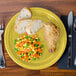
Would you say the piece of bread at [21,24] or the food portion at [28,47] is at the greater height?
the piece of bread at [21,24]

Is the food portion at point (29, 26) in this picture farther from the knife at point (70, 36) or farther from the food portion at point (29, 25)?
the knife at point (70, 36)

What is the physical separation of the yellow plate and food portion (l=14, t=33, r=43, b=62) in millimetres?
38

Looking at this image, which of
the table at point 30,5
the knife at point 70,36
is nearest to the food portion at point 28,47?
the table at point 30,5

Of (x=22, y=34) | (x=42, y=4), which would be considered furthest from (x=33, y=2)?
(x=22, y=34)

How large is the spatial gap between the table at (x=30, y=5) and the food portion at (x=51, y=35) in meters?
0.19

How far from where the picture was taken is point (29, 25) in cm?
124

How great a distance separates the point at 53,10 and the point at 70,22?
21 centimetres

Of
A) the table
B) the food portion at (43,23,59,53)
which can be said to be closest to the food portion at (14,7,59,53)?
the food portion at (43,23,59,53)

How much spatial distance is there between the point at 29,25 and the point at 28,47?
0.21m

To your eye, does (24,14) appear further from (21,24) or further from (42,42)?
(42,42)

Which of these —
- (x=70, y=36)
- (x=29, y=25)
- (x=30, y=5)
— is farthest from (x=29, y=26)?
(x=70, y=36)

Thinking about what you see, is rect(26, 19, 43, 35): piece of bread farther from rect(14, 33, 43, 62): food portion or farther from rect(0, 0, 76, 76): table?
rect(0, 0, 76, 76): table

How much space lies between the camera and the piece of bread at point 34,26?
4.05 feet

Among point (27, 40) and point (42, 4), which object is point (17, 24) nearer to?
point (27, 40)
